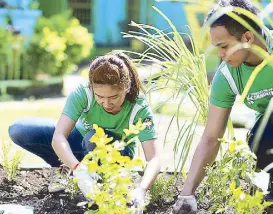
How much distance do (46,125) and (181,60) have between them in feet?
2.71

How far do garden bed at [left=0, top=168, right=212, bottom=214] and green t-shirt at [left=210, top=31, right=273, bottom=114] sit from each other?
0.50 m

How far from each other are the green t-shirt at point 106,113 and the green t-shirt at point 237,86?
1.07ft

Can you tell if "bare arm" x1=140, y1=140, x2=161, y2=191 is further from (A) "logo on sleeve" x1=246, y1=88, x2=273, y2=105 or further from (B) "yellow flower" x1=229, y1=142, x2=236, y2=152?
(B) "yellow flower" x1=229, y1=142, x2=236, y2=152

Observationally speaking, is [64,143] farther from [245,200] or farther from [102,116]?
[245,200]

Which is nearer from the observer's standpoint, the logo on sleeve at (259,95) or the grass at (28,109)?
the logo on sleeve at (259,95)

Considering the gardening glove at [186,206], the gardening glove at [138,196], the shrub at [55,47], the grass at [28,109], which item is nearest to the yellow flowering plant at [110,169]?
the gardening glove at [138,196]

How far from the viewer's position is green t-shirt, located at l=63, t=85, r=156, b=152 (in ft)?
10.1

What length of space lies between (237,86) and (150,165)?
48 centimetres

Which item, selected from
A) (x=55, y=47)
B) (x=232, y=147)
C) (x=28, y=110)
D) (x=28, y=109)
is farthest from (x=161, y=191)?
(x=55, y=47)

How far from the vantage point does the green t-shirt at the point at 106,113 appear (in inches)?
122

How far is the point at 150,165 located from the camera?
2.88 m

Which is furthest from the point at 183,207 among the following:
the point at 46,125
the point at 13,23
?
the point at 13,23

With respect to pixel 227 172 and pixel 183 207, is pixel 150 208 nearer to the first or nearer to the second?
pixel 183 207

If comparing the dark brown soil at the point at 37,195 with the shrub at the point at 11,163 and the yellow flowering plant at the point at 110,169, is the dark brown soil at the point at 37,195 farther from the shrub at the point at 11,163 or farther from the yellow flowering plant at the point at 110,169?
the yellow flowering plant at the point at 110,169
